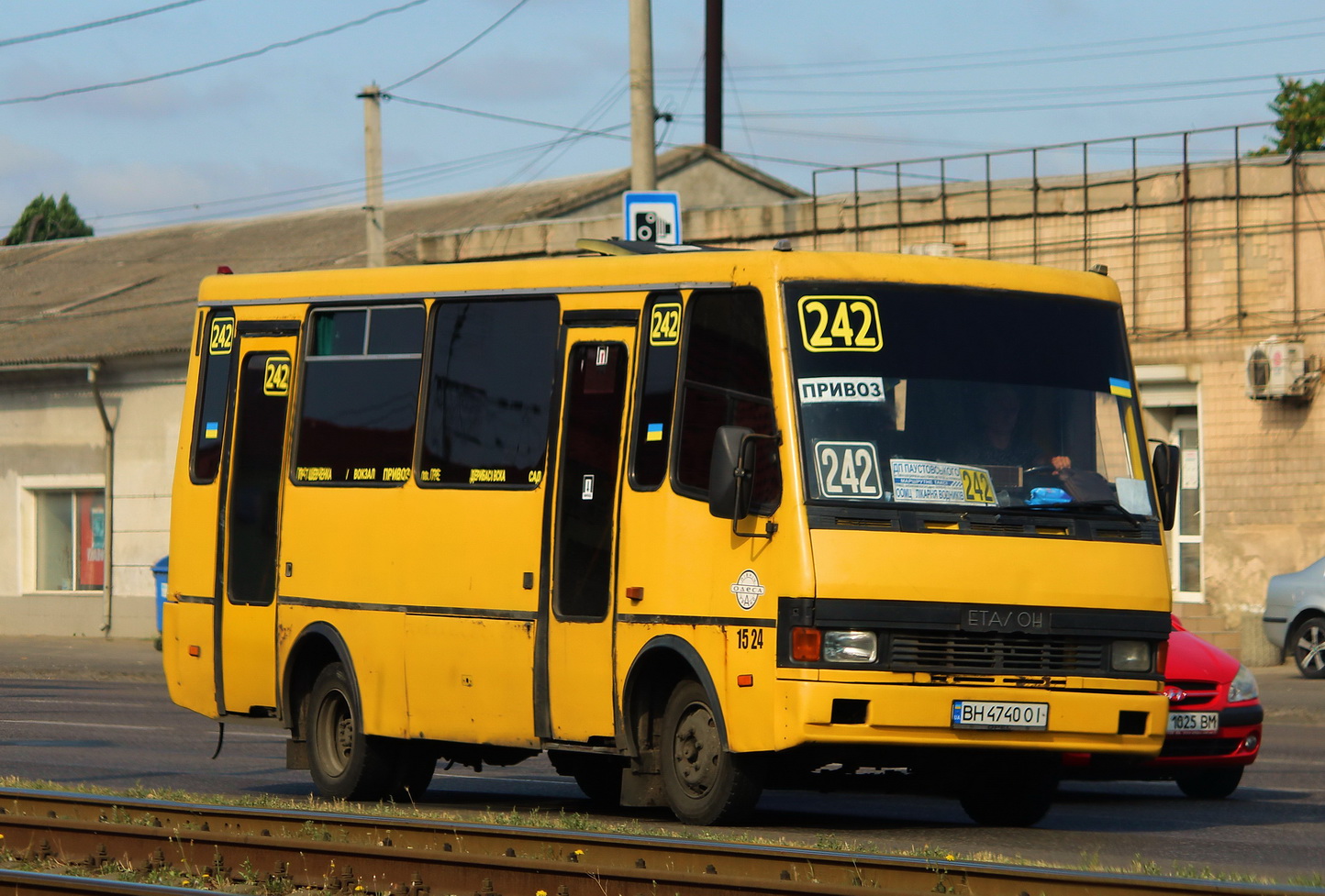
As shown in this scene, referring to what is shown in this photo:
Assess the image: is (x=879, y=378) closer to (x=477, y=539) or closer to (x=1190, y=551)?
(x=477, y=539)

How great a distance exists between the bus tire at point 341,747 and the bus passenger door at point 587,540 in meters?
1.77

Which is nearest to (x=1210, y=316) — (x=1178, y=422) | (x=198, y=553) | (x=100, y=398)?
(x=1178, y=422)

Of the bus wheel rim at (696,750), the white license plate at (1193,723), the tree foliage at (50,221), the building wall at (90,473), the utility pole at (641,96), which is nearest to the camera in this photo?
the bus wheel rim at (696,750)

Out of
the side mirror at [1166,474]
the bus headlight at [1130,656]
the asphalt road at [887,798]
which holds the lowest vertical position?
the asphalt road at [887,798]

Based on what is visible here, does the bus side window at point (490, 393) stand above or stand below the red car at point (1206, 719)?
above

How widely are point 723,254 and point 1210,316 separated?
16.5 m

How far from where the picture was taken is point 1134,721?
34.3 feet

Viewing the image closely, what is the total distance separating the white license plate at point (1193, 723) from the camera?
13.1m

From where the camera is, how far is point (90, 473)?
114 ft

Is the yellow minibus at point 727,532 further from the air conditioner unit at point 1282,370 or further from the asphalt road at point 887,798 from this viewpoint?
the air conditioner unit at point 1282,370

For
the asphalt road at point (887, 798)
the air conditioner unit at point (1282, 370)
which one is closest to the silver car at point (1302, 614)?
the asphalt road at point (887, 798)

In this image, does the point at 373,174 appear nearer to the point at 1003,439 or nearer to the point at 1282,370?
the point at 1282,370

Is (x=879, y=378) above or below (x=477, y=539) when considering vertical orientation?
above

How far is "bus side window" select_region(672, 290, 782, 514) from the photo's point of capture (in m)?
10.2
